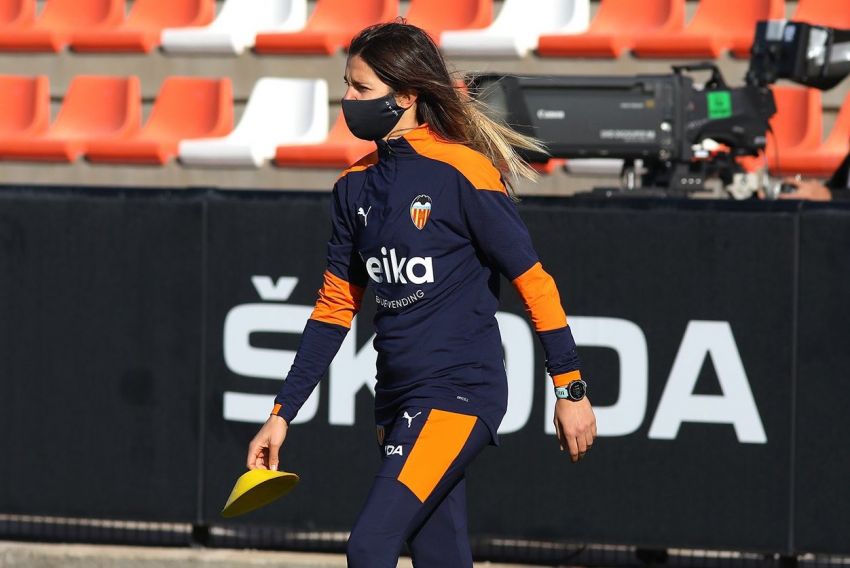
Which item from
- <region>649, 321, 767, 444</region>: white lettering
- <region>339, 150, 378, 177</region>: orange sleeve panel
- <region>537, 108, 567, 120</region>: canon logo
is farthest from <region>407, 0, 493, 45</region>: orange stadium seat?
<region>339, 150, 378, 177</region>: orange sleeve panel

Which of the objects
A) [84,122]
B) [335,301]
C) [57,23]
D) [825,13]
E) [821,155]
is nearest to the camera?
[335,301]

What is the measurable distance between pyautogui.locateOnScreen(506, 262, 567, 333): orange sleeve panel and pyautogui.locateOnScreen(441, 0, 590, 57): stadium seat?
261 inches

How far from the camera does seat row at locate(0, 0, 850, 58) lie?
32.3 ft

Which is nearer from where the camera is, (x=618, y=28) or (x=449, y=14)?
(x=618, y=28)

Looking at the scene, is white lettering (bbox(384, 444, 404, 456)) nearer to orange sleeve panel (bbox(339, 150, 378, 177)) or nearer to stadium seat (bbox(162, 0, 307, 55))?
orange sleeve panel (bbox(339, 150, 378, 177))

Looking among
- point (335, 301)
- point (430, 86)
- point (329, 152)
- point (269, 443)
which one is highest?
point (430, 86)

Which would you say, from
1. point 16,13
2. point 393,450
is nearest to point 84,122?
point 16,13

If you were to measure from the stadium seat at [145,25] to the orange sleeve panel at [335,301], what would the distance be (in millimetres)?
7880

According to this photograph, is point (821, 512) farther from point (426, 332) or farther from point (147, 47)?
point (147, 47)

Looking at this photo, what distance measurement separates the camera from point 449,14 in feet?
Answer: 36.1

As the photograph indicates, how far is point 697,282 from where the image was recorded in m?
5.77

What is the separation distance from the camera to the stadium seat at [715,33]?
9.70 meters

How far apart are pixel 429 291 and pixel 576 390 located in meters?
0.46

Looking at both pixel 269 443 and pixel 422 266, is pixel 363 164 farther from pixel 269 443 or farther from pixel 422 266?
pixel 269 443
